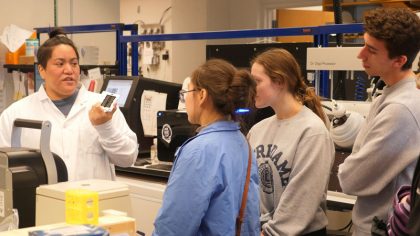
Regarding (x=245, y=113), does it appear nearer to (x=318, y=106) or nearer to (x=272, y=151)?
(x=272, y=151)

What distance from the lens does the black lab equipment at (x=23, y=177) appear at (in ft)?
5.31

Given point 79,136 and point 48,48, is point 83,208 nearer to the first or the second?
point 79,136

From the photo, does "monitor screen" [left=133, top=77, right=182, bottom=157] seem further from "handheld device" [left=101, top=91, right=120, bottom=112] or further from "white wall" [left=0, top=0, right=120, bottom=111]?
"white wall" [left=0, top=0, right=120, bottom=111]

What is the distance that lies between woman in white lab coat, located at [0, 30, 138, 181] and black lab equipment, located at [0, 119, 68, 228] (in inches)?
23.4

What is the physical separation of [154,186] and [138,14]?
3582 mm

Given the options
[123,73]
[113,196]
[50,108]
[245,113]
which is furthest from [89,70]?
[113,196]

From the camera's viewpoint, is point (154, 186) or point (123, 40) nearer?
point (154, 186)

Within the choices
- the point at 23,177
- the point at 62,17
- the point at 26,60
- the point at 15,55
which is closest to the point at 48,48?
the point at 23,177

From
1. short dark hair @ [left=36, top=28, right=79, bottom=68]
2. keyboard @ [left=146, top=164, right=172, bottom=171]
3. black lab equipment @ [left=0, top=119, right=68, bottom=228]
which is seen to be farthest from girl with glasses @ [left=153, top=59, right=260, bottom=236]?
keyboard @ [left=146, top=164, right=172, bottom=171]

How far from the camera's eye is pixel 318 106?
7.91 feet

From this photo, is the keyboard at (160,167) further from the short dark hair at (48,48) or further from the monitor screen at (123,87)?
the short dark hair at (48,48)

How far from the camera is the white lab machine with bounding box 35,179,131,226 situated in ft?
4.80

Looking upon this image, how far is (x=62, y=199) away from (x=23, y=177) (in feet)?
0.81

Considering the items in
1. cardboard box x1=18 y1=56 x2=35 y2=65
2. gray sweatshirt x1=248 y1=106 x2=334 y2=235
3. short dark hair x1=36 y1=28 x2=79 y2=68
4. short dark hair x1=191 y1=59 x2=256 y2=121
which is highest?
cardboard box x1=18 y1=56 x2=35 y2=65
